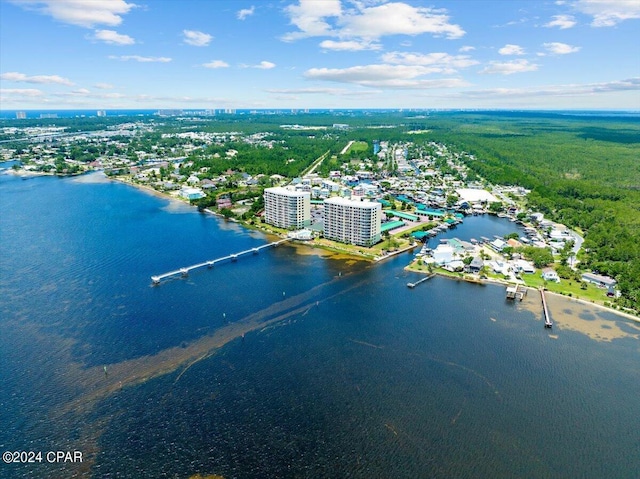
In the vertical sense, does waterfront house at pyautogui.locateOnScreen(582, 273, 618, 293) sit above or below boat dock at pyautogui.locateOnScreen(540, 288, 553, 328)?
above

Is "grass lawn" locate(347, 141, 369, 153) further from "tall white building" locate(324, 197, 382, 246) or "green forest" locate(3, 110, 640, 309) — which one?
"tall white building" locate(324, 197, 382, 246)

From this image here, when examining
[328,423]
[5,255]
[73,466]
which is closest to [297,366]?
[328,423]

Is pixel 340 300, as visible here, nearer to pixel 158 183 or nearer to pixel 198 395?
pixel 198 395

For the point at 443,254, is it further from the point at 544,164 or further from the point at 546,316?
the point at 544,164

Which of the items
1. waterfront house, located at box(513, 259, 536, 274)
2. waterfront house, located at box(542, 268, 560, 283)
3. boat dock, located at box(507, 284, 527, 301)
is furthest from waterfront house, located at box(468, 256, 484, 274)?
waterfront house, located at box(542, 268, 560, 283)

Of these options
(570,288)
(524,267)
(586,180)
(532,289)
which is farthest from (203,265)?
(586,180)

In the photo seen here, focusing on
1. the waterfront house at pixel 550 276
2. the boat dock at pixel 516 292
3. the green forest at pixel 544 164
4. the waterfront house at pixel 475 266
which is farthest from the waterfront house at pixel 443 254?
the green forest at pixel 544 164
